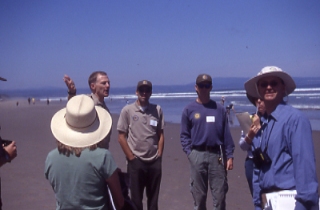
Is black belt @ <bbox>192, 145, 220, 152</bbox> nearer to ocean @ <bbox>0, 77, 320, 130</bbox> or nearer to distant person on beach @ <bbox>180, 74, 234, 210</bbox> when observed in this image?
distant person on beach @ <bbox>180, 74, 234, 210</bbox>

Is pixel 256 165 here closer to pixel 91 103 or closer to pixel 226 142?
pixel 91 103

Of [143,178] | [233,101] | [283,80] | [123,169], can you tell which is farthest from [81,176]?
[233,101]

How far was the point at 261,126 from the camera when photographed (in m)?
2.92

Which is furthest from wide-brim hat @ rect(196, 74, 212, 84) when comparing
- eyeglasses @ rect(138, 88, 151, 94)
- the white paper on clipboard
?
the white paper on clipboard

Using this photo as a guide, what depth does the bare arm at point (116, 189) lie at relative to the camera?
8.82 ft

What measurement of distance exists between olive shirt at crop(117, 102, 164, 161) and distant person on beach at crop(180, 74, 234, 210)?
1.74ft

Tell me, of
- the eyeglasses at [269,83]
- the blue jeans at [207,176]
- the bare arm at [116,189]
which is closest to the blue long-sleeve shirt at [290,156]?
the eyeglasses at [269,83]

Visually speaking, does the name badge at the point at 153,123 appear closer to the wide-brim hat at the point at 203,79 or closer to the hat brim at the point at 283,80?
the wide-brim hat at the point at 203,79

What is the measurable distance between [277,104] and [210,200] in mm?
4197

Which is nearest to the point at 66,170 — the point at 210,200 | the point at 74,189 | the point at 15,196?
the point at 74,189

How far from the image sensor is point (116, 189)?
9.00ft

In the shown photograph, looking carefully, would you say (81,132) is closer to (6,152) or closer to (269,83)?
(6,152)

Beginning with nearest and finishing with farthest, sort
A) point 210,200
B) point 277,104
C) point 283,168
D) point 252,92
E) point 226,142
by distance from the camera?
point 283,168, point 277,104, point 252,92, point 226,142, point 210,200

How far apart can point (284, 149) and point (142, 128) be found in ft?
9.11
